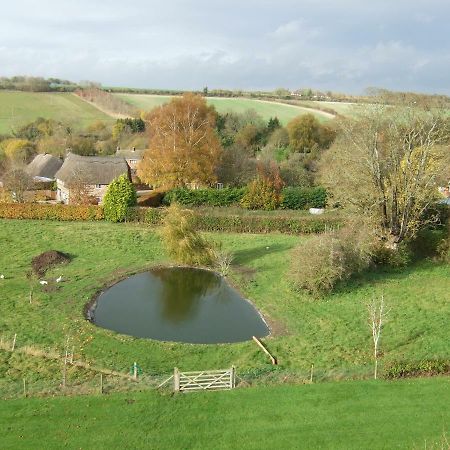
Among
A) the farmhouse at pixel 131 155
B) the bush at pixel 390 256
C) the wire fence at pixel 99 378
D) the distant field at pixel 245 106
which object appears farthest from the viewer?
the distant field at pixel 245 106

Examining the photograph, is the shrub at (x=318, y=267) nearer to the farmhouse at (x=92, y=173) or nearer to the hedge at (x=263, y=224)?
the hedge at (x=263, y=224)

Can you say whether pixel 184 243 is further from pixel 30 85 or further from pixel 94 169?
pixel 30 85

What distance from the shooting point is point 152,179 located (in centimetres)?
4538

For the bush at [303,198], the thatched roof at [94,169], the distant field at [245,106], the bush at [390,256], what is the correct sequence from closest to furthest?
1. the bush at [390,256]
2. the bush at [303,198]
3. the thatched roof at [94,169]
4. the distant field at [245,106]

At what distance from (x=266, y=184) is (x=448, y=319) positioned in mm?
22536

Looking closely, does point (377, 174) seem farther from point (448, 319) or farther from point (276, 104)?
point (276, 104)

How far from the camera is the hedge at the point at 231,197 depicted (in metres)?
43.3

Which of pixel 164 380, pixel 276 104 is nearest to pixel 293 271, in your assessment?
pixel 164 380

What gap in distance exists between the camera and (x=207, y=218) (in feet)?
124

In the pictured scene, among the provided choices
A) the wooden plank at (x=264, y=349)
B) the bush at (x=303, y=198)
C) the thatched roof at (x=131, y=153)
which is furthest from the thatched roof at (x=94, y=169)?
the wooden plank at (x=264, y=349)

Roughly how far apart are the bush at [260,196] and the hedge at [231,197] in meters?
0.86

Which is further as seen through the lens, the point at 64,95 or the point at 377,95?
the point at 64,95

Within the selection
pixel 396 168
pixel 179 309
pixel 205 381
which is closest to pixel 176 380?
pixel 205 381

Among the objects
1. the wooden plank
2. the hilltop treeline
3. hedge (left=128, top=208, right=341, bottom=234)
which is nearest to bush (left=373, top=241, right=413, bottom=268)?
hedge (left=128, top=208, right=341, bottom=234)
